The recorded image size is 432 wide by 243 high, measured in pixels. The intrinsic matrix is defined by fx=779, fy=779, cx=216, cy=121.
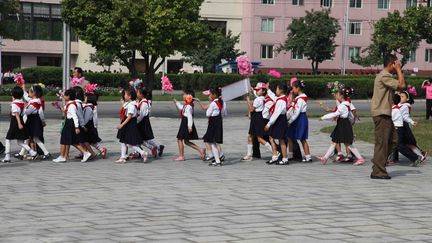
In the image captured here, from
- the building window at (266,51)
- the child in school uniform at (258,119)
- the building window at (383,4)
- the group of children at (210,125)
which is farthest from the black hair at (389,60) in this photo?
the building window at (383,4)

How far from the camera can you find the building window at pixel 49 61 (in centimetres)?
7244

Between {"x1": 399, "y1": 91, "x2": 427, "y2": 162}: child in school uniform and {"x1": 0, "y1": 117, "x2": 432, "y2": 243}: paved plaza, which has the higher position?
{"x1": 399, "y1": 91, "x2": 427, "y2": 162}: child in school uniform

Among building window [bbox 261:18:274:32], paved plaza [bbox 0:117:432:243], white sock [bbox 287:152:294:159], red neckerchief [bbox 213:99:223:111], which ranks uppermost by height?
building window [bbox 261:18:274:32]

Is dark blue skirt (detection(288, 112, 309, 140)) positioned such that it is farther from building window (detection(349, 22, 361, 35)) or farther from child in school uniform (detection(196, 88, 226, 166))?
building window (detection(349, 22, 361, 35))

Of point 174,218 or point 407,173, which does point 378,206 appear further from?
point 407,173

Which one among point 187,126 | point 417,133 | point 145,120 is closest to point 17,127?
point 145,120

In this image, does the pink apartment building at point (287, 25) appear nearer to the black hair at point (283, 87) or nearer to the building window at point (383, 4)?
the building window at point (383, 4)

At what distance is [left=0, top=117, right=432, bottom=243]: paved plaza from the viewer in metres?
7.89

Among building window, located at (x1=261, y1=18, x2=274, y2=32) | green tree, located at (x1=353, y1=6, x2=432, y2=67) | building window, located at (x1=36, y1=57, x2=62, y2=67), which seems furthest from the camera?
building window, located at (x1=261, y1=18, x2=274, y2=32)

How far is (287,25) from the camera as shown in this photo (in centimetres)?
→ 7556

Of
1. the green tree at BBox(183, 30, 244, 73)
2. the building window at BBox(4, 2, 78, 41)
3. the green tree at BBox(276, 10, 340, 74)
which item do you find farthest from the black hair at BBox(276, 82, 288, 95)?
the building window at BBox(4, 2, 78, 41)

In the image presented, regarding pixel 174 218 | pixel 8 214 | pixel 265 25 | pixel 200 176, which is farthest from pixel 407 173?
pixel 265 25

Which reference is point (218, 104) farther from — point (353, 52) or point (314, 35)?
point (353, 52)

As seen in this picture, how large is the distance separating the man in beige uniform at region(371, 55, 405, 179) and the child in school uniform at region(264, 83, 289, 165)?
2492 millimetres
